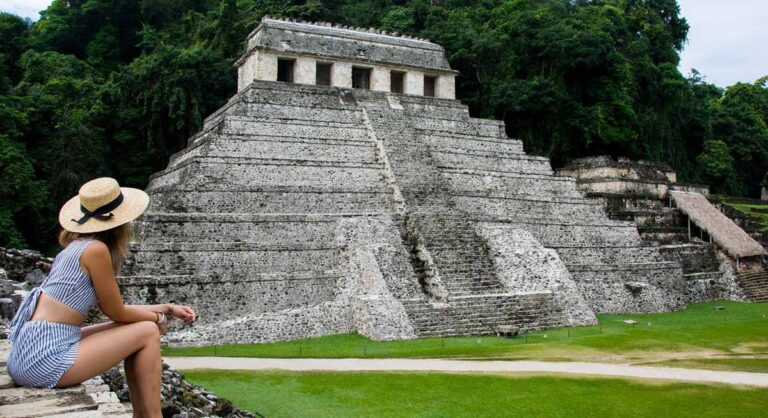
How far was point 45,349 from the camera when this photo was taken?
441 centimetres

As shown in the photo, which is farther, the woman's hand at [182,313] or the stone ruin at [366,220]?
the stone ruin at [366,220]

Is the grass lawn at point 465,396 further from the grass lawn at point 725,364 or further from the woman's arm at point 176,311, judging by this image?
the woman's arm at point 176,311

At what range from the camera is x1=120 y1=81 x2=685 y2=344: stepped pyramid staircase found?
52.2 ft

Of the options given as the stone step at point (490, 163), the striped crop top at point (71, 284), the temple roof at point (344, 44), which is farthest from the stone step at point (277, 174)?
the striped crop top at point (71, 284)

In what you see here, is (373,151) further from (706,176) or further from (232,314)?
(706,176)

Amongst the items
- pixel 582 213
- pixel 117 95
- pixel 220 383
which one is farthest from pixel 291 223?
pixel 117 95

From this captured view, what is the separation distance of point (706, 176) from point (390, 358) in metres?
38.7

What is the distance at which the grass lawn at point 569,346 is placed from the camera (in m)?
13.6

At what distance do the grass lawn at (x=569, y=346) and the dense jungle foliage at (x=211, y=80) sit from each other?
40.2ft

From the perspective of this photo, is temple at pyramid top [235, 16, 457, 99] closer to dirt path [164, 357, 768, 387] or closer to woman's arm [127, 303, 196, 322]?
dirt path [164, 357, 768, 387]

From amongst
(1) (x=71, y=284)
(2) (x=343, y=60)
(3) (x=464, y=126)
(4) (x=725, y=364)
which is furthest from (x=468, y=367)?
(2) (x=343, y=60)

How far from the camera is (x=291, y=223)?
715 inches

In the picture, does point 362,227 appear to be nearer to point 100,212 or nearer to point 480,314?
point 480,314

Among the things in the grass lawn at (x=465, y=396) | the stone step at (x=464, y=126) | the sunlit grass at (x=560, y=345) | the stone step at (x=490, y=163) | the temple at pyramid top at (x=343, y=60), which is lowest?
the sunlit grass at (x=560, y=345)
